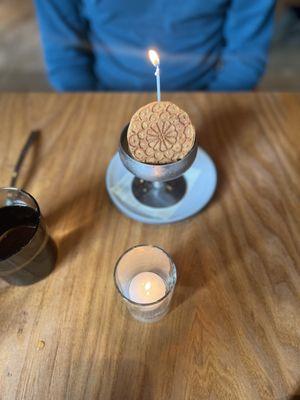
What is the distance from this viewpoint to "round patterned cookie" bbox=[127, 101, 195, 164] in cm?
54

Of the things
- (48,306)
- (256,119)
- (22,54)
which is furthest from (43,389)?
(22,54)

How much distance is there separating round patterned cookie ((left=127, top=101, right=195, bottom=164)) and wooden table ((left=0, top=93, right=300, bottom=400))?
134 millimetres

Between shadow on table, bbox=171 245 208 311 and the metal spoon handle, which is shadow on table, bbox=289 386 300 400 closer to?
shadow on table, bbox=171 245 208 311

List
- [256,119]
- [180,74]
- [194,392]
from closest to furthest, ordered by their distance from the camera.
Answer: [194,392] → [256,119] → [180,74]

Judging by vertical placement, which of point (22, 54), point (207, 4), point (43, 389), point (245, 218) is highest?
point (207, 4)

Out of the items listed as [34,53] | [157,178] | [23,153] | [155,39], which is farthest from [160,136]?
[34,53]

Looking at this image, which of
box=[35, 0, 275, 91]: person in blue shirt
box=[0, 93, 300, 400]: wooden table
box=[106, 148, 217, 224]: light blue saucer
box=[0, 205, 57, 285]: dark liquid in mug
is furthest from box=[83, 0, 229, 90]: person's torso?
box=[0, 205, 57, 285]: dark liquid in mug

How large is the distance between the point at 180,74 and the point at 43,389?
863 mm

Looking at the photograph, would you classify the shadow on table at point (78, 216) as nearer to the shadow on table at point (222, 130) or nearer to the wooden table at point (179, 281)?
the wooden table at point (179, 281)

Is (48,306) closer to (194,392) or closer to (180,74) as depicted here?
(194,392)

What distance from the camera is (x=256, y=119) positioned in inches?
30.1

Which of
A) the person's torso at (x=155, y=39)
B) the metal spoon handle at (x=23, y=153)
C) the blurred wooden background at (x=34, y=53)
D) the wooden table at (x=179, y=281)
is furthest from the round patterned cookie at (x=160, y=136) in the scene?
the blurred wooden background at (x=34, y=53)

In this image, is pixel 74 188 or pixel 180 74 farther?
pixel 180 74

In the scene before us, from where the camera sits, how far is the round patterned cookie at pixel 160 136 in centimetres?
54
